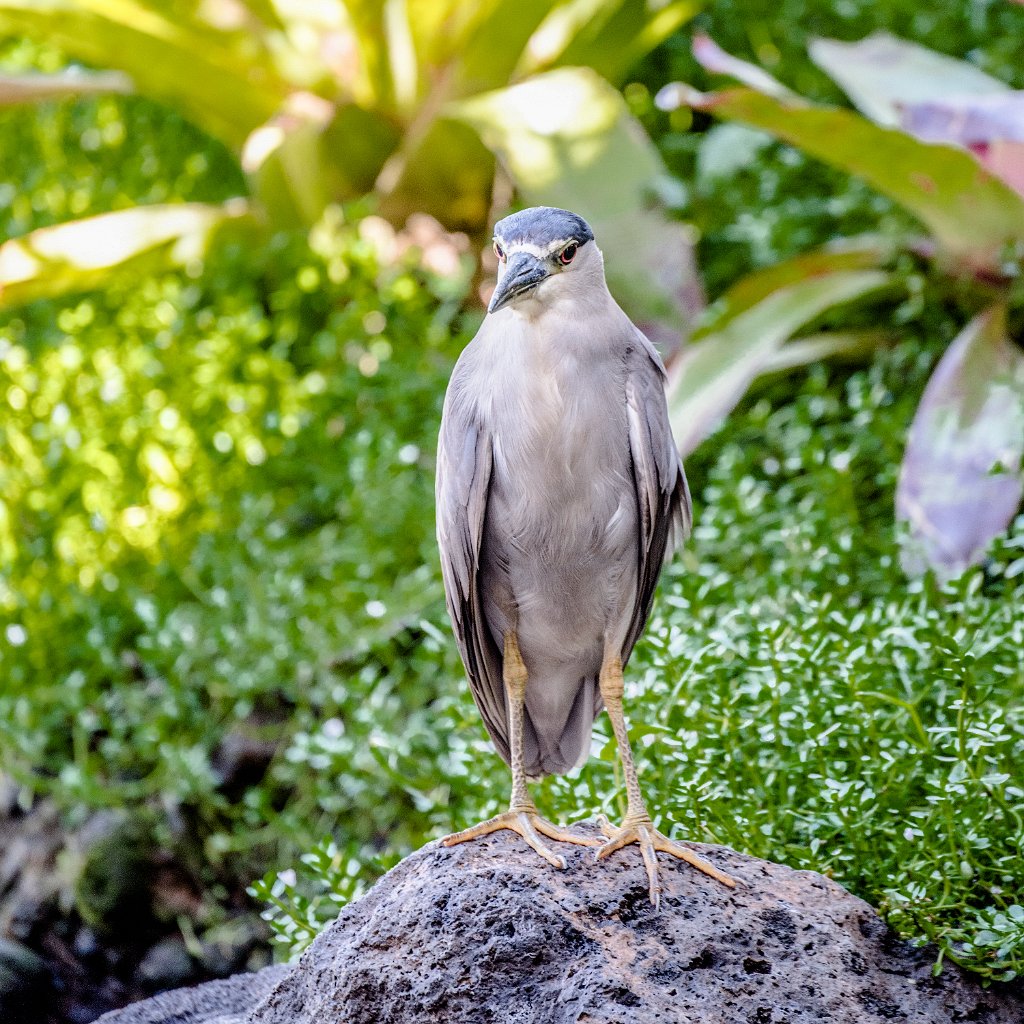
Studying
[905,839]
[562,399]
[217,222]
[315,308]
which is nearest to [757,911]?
[905,839]

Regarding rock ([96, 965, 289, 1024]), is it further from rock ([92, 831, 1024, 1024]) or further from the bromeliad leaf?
the bromeliad leaf

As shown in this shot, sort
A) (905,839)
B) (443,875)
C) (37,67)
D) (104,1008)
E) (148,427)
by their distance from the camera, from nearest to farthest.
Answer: (443,875), (905,839), (104,1008), (148,427), (37,67)

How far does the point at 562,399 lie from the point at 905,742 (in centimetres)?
107

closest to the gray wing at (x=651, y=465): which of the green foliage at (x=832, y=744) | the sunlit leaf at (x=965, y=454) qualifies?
the green foliage at (x=832, y=744)

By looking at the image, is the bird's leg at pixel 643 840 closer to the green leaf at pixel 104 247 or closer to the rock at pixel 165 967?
the rock at pixel 165 967

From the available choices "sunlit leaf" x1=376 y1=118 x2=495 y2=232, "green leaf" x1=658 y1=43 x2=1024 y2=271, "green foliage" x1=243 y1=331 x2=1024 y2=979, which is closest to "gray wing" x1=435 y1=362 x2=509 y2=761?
"green foliage" x1=243 y1=331 x2=1024 y2=979

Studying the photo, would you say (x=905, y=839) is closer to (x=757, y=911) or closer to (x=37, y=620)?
(x=757, y=911)

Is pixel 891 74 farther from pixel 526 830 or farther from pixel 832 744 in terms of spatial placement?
pixel 526 830

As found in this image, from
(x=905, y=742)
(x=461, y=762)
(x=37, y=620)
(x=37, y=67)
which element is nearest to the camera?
(x=905, y=742)

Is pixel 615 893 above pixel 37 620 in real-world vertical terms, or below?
above

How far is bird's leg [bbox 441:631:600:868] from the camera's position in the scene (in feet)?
8.10

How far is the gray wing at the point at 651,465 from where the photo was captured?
250 centimetres

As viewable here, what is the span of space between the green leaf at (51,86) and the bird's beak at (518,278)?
400 centimetres

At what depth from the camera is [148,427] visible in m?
5.05
